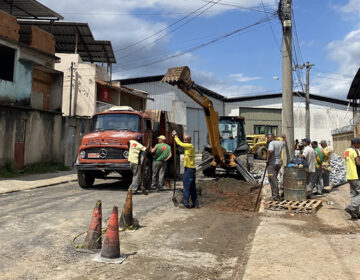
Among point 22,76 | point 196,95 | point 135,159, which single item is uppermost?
point 22,76

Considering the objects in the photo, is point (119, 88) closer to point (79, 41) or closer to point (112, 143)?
point (79, 41)

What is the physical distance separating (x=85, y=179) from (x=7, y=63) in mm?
9043

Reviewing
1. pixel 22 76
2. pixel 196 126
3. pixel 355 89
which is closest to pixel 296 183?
pixel 22 76

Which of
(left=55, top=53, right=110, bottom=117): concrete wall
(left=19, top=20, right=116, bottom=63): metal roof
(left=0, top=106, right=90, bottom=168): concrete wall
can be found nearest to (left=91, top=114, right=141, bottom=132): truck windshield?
(left=0, top=106, right=90, bottom=168): concrete wall

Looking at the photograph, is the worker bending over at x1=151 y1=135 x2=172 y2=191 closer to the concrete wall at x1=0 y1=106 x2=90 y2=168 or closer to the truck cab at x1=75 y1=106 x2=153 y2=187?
the truck cab at x1=75 y1=106 x2=153 y2=187

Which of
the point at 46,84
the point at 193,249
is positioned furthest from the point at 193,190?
the point at 46,84

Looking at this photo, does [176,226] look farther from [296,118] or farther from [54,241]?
[296,118]

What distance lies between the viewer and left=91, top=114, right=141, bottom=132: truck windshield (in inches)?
457

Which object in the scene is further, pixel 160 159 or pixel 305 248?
pixel 160 159

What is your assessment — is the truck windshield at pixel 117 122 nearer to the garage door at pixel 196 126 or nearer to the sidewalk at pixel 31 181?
the sidewalk at pixel 31 181

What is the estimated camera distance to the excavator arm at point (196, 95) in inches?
397

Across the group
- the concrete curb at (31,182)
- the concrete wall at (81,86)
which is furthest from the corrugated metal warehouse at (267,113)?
the concrete curb at (31,182)

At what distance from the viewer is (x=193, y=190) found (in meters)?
9.00

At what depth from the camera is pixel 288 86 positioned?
1160 cm
